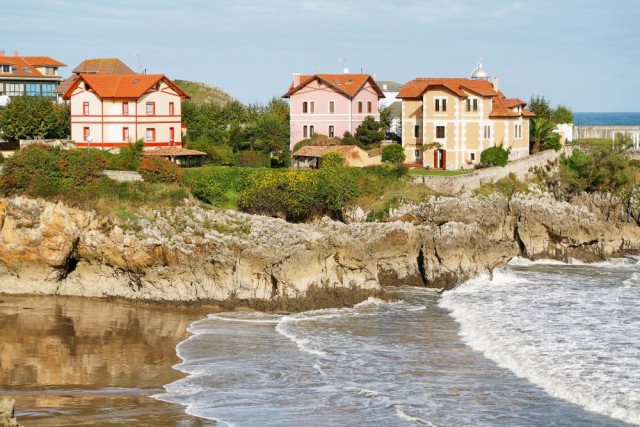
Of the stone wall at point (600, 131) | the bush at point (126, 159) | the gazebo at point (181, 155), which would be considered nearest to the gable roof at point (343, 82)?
the gazebo at point (181, 155)

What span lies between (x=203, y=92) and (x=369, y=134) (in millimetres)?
44543

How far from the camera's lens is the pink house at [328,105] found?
64.0m

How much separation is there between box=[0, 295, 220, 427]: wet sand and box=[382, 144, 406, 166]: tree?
22.9 meters

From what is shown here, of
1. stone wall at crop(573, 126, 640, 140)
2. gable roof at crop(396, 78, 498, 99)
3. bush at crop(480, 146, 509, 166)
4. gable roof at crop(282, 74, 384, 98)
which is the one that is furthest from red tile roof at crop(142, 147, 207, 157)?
stone wall at crop(573, 126, 640, 140)

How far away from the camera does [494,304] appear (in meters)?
37.2

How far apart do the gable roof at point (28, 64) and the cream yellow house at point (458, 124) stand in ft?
129

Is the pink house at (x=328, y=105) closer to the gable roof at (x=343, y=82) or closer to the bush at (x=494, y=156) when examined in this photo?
the gable roof at (x=343, y=82)

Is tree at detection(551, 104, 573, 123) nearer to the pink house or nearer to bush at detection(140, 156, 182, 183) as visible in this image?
the pink house

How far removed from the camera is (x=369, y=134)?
60750mm

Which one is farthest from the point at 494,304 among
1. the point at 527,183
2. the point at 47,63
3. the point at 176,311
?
the point at 47,63

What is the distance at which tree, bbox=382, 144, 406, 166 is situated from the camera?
56844mm

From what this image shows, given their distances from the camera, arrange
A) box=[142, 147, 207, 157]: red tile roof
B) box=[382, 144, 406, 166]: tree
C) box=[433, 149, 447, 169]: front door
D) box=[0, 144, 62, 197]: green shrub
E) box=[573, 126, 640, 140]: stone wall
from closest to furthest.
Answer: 1. box=[0, 144, 62, 197]: green shrub
2. box=[142, 147, 207, 157]: red tile roof
3. box=[382, 144, 406, 166]: tree
4. box=[433, 149, 447, 169]: front door
5. box=[573, 126, 640, 140]: stone wall

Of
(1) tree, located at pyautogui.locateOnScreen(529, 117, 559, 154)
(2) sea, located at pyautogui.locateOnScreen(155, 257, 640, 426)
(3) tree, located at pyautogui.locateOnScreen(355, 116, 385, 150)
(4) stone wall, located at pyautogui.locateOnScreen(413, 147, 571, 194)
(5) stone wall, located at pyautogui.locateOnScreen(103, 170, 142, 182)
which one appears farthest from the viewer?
(1) tree, located at pyautogui.locateOnScreen(529, 117, 559, 154)

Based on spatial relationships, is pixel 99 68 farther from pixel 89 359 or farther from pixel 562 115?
pixel 89 359
